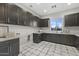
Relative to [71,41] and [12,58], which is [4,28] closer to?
[12,58]

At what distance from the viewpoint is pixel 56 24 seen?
648cm

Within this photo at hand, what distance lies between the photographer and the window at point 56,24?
6258mm

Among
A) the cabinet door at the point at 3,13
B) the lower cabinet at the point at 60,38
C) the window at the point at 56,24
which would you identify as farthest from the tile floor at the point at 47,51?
the window at the point at 56,24

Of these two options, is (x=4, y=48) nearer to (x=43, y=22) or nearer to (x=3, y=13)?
(x=3, y=13)

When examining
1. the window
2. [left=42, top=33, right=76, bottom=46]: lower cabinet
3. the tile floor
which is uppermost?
the window

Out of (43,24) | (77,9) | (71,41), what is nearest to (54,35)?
(71,41)

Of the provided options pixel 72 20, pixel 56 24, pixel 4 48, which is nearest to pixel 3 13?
pixel 4 48

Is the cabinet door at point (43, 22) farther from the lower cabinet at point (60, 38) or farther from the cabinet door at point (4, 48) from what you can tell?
the cabinet door at point (4, 48)

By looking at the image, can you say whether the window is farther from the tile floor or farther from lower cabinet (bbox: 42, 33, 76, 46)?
the tile floor

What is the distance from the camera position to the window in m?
6.26

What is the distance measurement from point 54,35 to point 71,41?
1.43m

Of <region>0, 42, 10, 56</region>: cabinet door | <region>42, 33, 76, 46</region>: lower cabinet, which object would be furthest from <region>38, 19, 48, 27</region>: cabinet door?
<region>0, 42, 10, 56</region>: cabinet door

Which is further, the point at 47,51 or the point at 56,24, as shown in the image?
the point at 56,24

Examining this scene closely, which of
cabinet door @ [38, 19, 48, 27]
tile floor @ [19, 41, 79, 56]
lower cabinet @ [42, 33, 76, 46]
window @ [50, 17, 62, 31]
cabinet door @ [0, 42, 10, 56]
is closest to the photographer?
cabinet door @ [0, 42, 10, 56]
